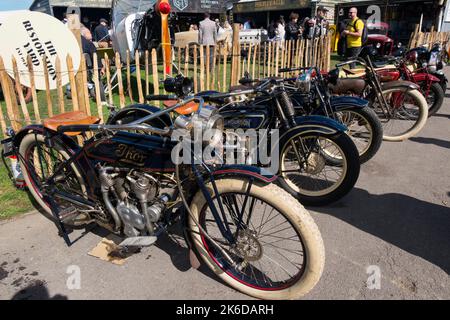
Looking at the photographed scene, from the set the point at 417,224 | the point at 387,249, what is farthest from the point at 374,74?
the point at 387,249

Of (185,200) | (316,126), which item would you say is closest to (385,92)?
(316,126)

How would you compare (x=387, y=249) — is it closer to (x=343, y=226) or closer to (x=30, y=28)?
(x=343, y=226)

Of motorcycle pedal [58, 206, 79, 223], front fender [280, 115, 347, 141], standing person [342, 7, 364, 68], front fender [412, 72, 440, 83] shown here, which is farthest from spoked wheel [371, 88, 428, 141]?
motorcycle pedal [58, 206, 79, 223]

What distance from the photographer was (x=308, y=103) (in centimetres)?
375

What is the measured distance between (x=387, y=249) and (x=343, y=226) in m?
0.42

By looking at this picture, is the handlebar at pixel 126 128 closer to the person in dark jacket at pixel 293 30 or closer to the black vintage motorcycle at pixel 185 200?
the black vintage motorcycle at pixel 185 200

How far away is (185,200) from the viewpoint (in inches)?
83.4

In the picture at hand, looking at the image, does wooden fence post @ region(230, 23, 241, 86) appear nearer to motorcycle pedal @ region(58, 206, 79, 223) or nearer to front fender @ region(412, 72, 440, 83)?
front fender @ region(412, 72, 440, 83)

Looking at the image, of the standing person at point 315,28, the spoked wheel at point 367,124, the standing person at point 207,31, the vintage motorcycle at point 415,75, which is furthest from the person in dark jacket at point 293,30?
the spoked wheel at point 367,124

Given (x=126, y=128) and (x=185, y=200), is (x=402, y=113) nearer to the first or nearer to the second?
(x=185, y=200)

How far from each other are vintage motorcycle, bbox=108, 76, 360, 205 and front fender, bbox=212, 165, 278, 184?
1015 mm

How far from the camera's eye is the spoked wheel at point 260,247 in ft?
6.18

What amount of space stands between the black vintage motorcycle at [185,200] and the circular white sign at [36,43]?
4.92 feet

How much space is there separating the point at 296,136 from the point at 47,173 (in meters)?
2.47
